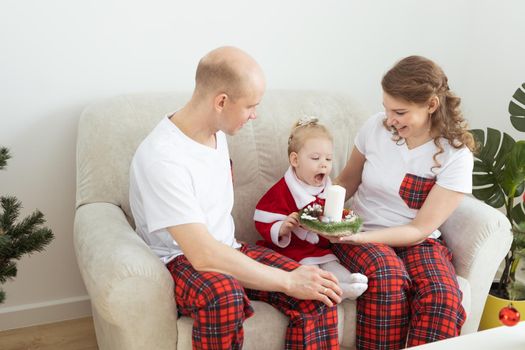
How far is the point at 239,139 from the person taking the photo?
2402mm

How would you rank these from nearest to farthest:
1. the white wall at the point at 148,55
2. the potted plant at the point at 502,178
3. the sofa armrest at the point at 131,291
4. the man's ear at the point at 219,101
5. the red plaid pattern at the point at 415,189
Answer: the sofa armrest at the point at 131,291 → the man's ear at the point at 219,101 → the red plaid pattern at the point at 415,189 → the white wall at the point at 148,55 → the potted plant at the point at 502,178

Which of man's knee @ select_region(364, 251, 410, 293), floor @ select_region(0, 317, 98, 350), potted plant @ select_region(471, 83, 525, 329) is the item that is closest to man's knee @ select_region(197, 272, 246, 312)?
man's knee @ select_region(364, 251, 410, 293)

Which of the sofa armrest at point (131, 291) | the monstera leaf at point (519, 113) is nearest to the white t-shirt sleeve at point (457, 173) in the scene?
the monstera leaf at point (519, 113)

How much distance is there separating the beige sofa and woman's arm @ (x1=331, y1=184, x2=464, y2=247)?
0.15 m

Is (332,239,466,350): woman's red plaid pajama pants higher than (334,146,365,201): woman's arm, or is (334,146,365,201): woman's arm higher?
(334,146,365,201): woman's arm

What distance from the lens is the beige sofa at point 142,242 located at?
5.69ft

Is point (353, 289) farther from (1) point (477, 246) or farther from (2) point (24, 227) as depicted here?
(2) point (24, 227)

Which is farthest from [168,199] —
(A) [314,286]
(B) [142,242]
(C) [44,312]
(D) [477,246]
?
(C) [44,312]

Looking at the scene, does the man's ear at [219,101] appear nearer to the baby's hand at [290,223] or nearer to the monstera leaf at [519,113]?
the baby's hand at [290,223]

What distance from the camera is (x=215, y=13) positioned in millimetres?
2564

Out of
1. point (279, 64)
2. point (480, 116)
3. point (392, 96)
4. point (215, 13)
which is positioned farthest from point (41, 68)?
point (480, 116)

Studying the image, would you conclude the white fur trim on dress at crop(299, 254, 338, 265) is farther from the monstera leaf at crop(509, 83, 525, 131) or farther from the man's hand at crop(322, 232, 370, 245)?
the monstera leaf at crop(509, 83, 525, 131)

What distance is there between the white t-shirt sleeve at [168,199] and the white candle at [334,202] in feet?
1.37

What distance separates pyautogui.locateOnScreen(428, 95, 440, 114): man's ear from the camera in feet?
6.77
